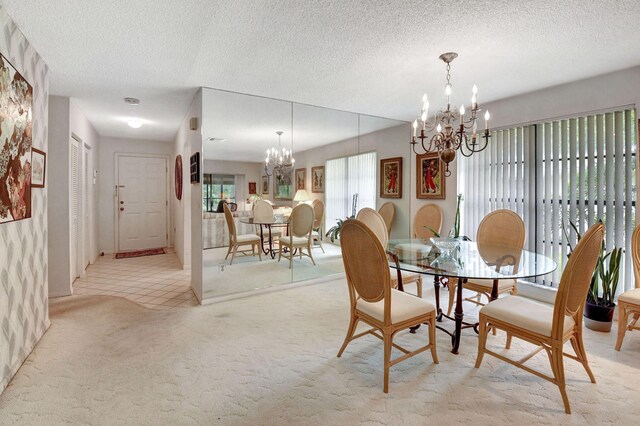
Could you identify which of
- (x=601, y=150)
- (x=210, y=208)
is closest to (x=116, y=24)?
(x=210, y=208)

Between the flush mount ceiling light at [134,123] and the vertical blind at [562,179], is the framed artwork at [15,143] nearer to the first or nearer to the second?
the flush mount ceiling light at [134,123]

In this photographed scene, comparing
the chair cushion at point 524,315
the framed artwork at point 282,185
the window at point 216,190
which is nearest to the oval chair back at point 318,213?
the framed artwork at point 282,185

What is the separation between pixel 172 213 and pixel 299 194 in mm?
3646

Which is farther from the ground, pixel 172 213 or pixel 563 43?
pixel 563 43

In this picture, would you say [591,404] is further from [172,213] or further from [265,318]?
[172,213]

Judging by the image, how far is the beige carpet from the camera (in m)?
1.70

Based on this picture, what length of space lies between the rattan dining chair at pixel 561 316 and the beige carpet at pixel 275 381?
23 centimetres

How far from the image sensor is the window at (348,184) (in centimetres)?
439

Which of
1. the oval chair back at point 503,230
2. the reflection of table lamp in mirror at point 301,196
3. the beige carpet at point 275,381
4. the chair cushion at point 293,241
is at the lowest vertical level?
the beige carpet at point 275,381

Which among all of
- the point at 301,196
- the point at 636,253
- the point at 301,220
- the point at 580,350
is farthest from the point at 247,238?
the point at 636,253

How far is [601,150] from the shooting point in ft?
10.1

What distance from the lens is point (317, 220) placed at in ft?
14.0

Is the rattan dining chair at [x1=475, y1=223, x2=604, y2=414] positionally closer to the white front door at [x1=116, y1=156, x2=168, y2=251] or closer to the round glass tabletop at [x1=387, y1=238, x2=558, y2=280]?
the round glass tabletop at [x1=387, y1=238, x2=558, y2=280]

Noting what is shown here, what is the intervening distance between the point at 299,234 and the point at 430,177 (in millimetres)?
2127
